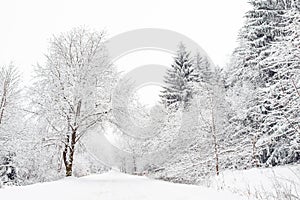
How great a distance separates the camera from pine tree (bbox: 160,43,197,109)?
80.6ft

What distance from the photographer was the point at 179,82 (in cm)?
2570

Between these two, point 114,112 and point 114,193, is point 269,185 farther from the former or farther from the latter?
point 114,112

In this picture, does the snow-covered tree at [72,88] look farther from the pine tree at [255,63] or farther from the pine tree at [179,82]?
the pine tree at [179,82]

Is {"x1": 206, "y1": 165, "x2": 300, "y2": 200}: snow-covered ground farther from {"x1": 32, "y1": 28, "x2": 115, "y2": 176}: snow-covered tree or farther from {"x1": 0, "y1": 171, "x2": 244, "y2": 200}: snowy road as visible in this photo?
{"x1": 32, "y1": 28, "x2": 115, "y2": 176}: snow-covered tree

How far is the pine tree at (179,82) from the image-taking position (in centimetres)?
2456

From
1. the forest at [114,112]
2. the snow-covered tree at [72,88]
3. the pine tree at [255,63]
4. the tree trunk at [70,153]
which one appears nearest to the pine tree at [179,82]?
the forest at [114,112]

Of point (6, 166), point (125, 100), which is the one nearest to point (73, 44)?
point (125, 100)

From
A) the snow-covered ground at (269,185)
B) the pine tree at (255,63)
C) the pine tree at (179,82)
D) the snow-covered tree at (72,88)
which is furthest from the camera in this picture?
the pine tree at (179,82)

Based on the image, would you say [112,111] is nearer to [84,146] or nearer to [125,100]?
[125,100]

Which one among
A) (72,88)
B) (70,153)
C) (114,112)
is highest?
(72,88)

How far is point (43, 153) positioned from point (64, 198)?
38.6ft

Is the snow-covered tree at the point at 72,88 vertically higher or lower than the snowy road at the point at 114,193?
higher

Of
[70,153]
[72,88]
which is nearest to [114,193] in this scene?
[70,153]

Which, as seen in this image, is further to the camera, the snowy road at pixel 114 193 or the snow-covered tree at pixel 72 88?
the snow-covered tree at pixel 72 88
